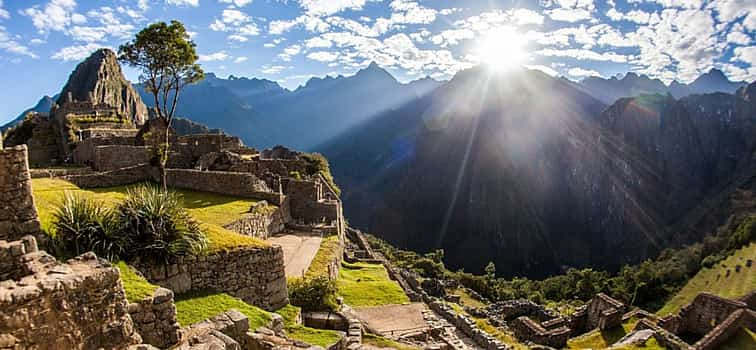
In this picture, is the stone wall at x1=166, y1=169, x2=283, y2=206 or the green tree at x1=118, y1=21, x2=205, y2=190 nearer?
the green tree at x1=118, y1=21, x2=205, y2=190

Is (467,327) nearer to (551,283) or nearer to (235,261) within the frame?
(235,261)

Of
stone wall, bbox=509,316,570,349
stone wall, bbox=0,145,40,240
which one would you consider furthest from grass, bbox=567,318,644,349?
stone wall, bbox=0,145,40,240

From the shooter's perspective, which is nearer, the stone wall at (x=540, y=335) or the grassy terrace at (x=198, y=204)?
the grassy terrace at (x=198, y=204)

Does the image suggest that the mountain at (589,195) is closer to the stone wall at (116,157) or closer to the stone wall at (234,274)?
the stone wall at (116,157)

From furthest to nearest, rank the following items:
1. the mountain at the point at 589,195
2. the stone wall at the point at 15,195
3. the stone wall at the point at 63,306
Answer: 1. the mountain at the point at 589,195
2. the stone wall at the point at 15,195
3. the stone wall at the point at 63,306

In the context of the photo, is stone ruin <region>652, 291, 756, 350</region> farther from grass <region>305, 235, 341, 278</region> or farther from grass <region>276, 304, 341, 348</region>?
grass <region>276, 304, 341, 348</region>

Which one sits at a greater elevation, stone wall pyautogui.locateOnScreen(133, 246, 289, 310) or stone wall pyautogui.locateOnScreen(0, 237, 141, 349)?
stone wall pyautogui.locateOnScreen(0, 237, 141, 349)

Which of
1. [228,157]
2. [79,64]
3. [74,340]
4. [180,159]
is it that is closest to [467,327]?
[74,340]

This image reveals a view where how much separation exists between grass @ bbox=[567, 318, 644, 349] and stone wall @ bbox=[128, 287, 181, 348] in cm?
1779

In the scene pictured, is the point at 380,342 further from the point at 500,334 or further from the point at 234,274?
the point at 500,334

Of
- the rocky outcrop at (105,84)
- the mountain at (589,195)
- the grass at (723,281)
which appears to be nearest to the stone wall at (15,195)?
the grass at (723,281)

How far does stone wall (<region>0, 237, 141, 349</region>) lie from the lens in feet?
13.1

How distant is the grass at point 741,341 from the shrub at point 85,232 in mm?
21265

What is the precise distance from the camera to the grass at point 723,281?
5306 cm
